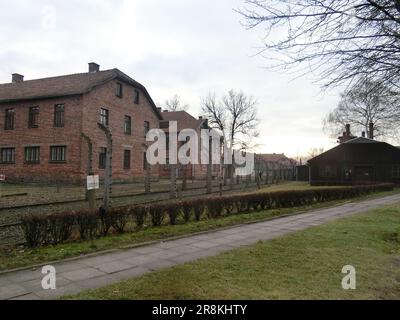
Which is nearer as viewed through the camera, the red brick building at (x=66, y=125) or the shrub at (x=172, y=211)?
the shrub at (x=172, y=211)

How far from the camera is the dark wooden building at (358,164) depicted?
4119 centimetres

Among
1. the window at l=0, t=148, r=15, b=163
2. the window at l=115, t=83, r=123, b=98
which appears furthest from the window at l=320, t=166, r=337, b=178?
the window at l=0, t=148, r=15, b=163

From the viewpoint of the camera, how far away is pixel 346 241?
8219mm

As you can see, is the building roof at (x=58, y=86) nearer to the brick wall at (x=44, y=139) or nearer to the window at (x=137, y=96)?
the brick wall at (x=44, y=139)

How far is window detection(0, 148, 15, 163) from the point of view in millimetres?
30438

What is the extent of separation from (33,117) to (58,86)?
11.1ft

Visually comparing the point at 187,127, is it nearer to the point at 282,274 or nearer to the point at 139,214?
the point at 139,214

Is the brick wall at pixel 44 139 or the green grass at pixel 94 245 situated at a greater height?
the brick wall at pixel 44 139

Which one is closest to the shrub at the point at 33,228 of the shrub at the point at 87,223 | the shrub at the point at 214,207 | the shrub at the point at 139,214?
the shrub at the point at 87,223

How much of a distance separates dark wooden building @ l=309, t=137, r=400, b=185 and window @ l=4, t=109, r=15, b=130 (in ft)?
107

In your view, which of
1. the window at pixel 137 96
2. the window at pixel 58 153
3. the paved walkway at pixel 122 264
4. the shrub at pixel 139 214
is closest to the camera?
the paved walkway at pixel 122 264

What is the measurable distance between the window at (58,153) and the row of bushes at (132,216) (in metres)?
18.7
